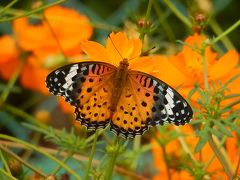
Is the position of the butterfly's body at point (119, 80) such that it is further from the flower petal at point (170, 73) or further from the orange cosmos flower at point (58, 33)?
the orange cosmos flower at point (58, 33)

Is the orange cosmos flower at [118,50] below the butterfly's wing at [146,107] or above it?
above

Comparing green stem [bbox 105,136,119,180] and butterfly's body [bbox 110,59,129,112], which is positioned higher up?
butterfly's body [bbox 110,59,129,112]

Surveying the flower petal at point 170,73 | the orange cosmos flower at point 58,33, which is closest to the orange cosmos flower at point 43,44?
the orange cosmos flower at point 58,33

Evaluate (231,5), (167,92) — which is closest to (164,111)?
(167,92)

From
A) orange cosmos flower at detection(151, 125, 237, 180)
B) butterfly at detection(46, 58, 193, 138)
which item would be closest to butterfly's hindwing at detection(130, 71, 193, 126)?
butterfly at detection(46, 58, 193, 138)

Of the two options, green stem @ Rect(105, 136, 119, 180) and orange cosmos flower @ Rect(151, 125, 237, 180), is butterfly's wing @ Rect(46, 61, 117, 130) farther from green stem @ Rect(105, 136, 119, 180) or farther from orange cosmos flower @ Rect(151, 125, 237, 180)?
orange cosmos flower @ Rect(151, 125, 237, 180)

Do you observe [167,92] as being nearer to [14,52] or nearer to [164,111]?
[164,111]

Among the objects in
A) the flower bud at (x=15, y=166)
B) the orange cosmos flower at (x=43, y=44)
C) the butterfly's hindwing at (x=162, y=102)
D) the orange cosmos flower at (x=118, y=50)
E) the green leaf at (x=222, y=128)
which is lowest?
the flower bud at (x=15, y=166)

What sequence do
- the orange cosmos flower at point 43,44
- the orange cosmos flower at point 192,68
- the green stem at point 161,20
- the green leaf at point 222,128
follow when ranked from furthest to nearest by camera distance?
the orange cosmos flower at point 43,44 < the green stem at point 161,20 < the orange cosmos flower at point 192,68 < the green leaf at point 222,128
